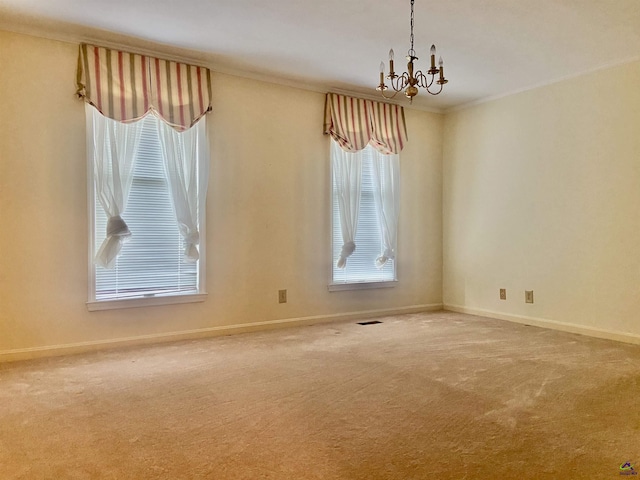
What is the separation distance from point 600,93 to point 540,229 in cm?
136

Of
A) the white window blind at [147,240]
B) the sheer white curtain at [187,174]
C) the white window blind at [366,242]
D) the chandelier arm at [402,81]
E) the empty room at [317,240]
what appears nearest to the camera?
the empty room at [317,240]

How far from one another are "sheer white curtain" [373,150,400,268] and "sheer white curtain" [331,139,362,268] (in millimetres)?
320

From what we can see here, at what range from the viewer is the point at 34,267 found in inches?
139

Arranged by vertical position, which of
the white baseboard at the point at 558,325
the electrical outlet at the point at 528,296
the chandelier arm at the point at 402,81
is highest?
the chandelier arm at the point at 402,81

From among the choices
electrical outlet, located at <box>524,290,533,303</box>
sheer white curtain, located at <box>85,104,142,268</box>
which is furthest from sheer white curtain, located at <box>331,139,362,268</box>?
sheer white curtain, located at <box>85,104,142,268</box>

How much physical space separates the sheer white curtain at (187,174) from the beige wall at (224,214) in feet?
0.40

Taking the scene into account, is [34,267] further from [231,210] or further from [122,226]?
[231,210]

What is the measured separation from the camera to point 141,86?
3.86 meters

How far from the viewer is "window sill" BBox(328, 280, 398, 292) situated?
498 centimetres

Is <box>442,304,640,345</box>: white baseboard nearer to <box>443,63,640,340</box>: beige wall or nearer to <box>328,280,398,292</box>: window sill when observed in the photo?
<box>443,63,640,340</box>: beige wall

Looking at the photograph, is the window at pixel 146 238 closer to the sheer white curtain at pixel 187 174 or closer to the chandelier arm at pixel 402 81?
the sheer white curtain at pixel 187 174

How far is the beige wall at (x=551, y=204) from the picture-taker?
13.4 ft

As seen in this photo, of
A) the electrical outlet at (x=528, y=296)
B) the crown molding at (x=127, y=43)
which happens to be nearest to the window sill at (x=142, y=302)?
the crown molding at (x=127, y=43)

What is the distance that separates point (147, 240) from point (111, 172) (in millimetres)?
623
